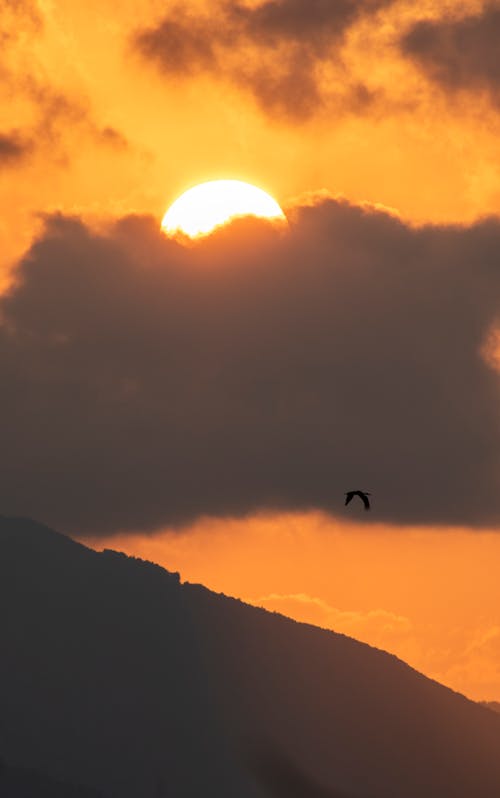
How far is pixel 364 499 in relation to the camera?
167250 mm
